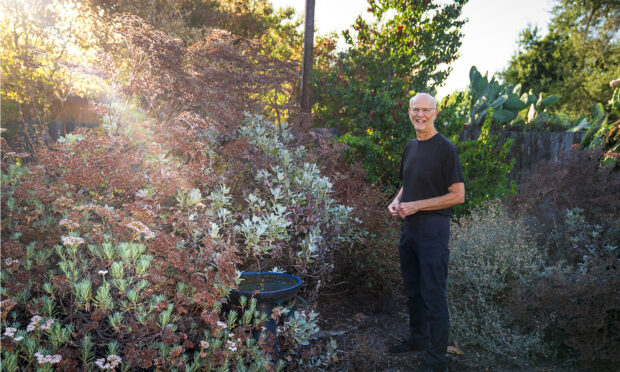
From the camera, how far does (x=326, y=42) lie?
15617 millimetres

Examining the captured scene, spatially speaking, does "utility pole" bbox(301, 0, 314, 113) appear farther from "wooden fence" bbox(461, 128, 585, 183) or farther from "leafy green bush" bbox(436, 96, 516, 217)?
"wooden fence" bbox(461, 128, 585, 183)

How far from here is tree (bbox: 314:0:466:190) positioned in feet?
23.4

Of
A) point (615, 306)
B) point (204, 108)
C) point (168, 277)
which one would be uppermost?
point (204, 108)

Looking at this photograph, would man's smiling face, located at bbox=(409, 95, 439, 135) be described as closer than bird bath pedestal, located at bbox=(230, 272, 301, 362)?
No

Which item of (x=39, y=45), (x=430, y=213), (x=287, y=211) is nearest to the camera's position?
(x=430, y=213)

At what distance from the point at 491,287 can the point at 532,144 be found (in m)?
7.56

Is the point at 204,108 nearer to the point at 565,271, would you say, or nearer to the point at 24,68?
the point at 565,271

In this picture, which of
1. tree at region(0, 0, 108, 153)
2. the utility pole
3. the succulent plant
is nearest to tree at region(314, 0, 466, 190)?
the utility pole

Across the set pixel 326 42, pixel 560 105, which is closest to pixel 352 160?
pixel 326 42

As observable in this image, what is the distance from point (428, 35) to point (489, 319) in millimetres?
5560

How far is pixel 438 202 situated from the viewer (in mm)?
3422

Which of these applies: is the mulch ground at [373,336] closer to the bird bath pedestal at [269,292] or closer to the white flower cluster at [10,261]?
the bird bath pedestal at [269,292]

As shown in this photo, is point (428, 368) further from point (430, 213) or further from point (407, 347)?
point (430, 213)

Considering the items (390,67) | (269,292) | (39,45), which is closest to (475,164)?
(390,67)
